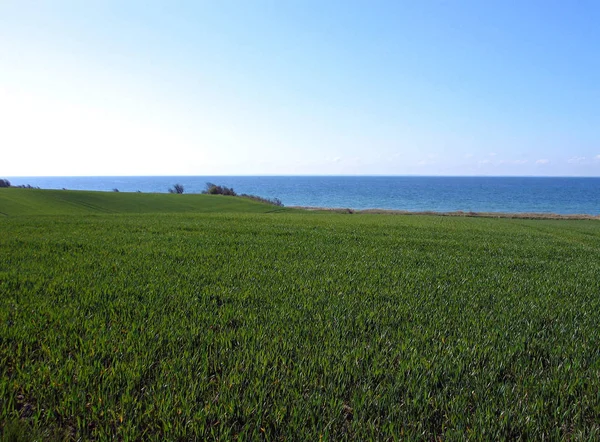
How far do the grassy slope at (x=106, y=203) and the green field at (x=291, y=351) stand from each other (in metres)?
25.0

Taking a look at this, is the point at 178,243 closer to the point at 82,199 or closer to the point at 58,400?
the point at 58,400

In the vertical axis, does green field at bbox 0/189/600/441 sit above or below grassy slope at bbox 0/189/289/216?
below

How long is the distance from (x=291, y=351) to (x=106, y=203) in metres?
39.0

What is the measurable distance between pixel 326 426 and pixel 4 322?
13.8 feet

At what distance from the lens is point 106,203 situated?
37.9m

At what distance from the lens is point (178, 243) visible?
36.9 ft

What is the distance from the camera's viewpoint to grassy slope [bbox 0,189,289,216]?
98.6 ft

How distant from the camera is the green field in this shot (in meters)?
2.94

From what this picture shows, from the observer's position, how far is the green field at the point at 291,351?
9.63 ft

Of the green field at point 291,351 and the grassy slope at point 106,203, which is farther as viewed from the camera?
the grassy slope at point 106,203

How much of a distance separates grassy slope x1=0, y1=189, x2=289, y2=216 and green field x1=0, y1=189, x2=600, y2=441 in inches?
984

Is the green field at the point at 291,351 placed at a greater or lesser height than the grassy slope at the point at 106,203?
lesser

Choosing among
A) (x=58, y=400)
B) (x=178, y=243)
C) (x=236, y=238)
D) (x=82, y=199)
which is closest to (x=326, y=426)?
(x=58, y=400)

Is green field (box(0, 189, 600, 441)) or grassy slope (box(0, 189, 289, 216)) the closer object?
green field (box(0, 189, 600, 441))
